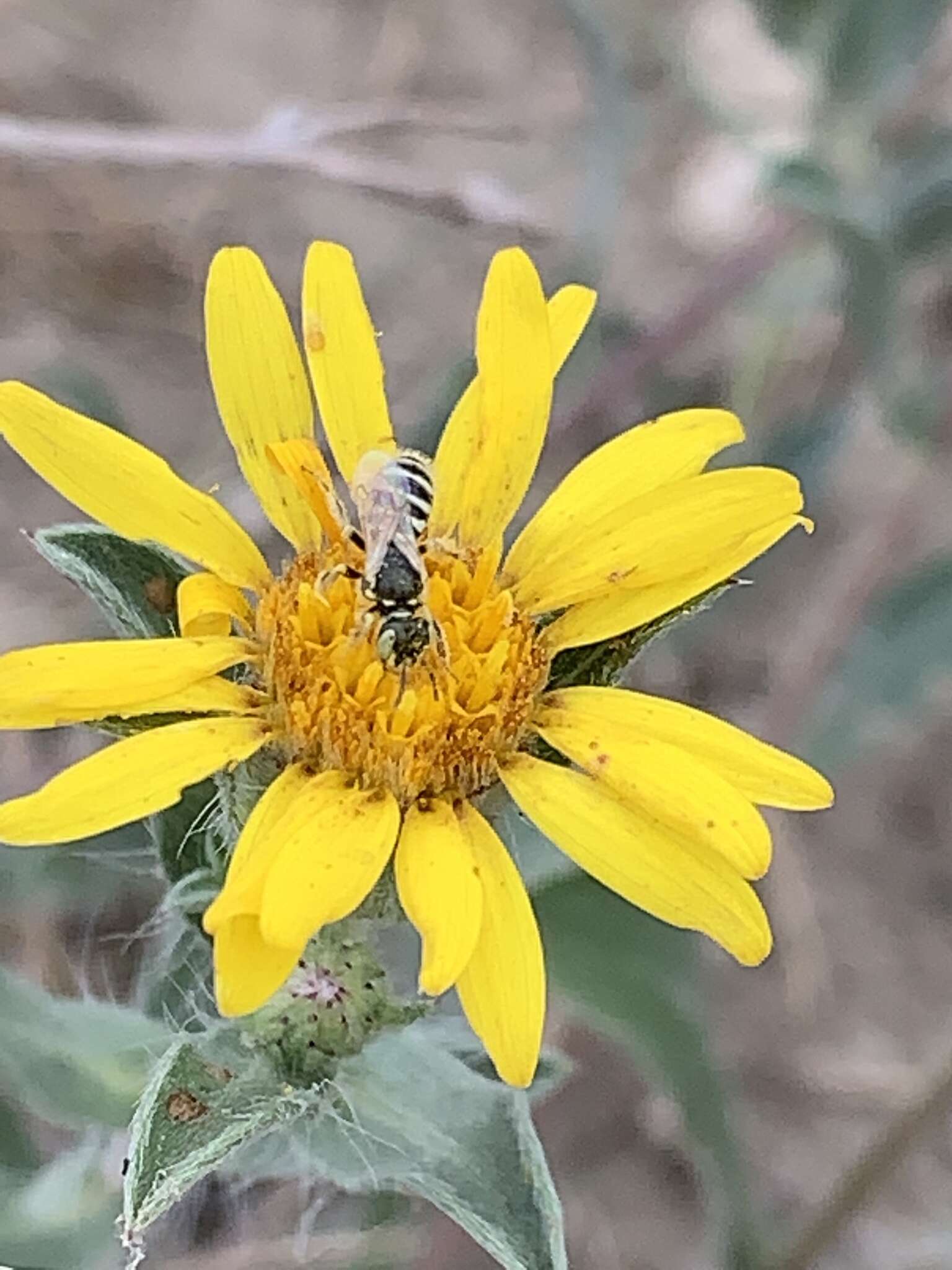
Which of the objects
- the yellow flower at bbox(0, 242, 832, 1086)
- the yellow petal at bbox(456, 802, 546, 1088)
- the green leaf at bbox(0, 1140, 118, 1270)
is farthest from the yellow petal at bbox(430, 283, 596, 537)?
the green leaf at bbox(0, 1140, 118, 1270)

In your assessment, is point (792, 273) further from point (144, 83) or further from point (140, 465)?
point (140, 465)

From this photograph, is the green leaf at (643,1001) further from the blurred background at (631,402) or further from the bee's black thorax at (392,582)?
the bee's black thorax at (392,582)

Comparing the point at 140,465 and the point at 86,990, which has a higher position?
the point at 140,465

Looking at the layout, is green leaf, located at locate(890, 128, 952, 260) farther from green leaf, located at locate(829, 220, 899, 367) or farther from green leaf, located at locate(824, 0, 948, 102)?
green leaf, located at locate(824, 0, 948, 102)

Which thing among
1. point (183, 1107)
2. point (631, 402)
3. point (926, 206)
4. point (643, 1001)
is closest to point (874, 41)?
point (926, 206)

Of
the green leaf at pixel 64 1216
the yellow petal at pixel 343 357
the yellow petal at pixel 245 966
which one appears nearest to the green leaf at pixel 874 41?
the yellow petal at pixel 343 357

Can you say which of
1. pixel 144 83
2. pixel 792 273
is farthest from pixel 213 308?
pixel 144 83
